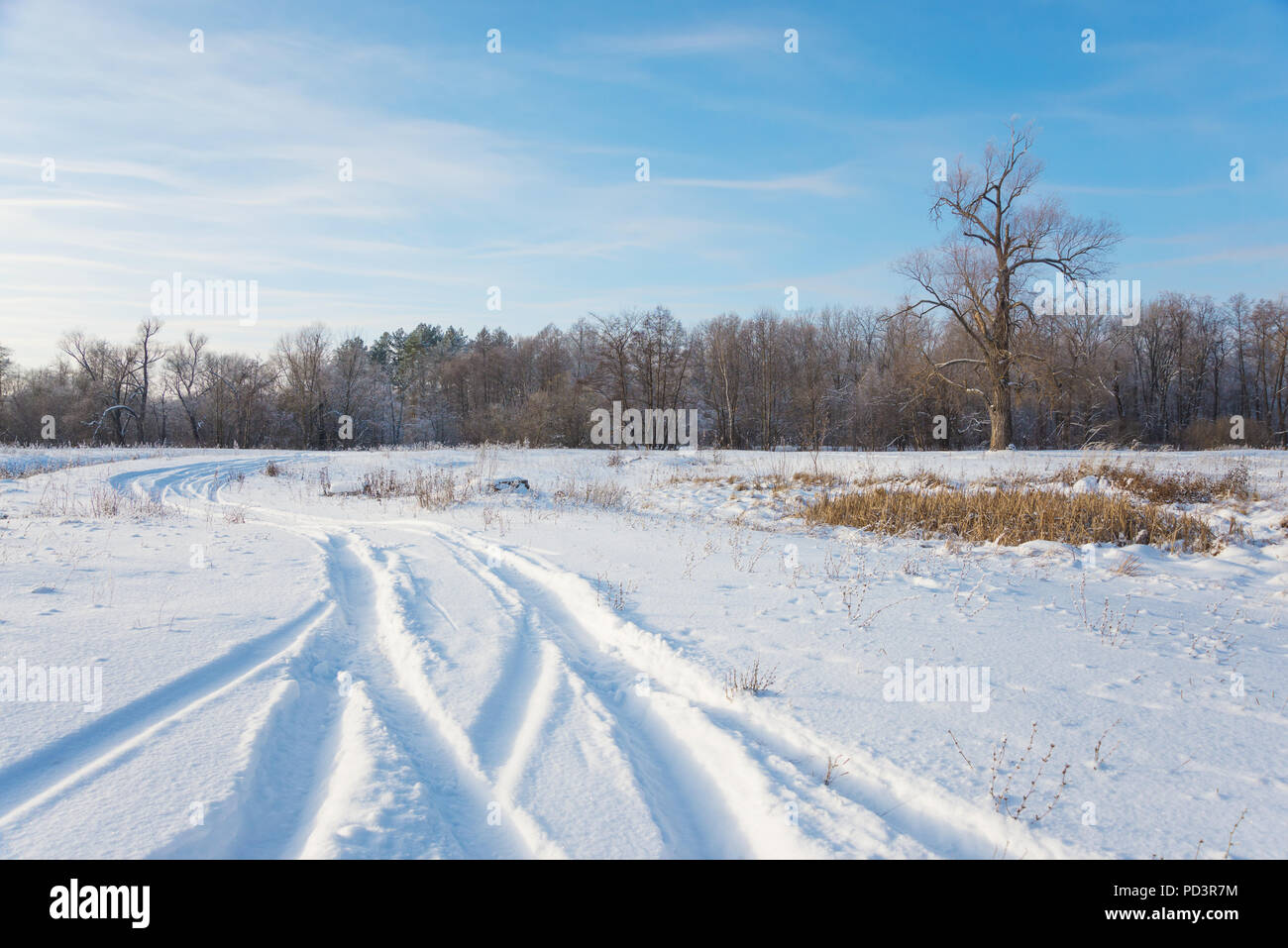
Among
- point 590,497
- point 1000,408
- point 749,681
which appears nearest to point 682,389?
point 1000,408

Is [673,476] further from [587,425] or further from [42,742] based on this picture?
[587,425]

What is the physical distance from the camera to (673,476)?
62.7ft

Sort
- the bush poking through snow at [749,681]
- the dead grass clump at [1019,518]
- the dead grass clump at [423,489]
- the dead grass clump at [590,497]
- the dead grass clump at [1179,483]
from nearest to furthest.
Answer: the bush poking through snow at [749,681] → the dead grass clump at [1019,518] → the dead grass clump at [1179,483] → the dead grass clump at [423,489] → the dead grass clump at [590,497]

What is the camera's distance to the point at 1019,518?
10.5 meters

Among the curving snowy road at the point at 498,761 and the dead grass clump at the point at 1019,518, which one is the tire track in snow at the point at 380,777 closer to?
the curving snowy road at the point at 498,761

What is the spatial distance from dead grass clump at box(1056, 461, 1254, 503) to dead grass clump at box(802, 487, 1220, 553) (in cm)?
177

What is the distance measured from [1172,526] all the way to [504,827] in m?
11.9

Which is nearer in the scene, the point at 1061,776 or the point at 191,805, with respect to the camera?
the point at 191,805

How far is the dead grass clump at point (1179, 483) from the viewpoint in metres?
12.5

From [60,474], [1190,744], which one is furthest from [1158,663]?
[60,474]

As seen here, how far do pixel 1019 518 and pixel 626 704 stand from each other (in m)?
9.30

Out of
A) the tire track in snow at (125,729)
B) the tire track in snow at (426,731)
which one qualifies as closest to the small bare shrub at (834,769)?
the tire track in snow at (426,731)

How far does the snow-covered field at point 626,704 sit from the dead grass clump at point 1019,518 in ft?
→ 5.74
